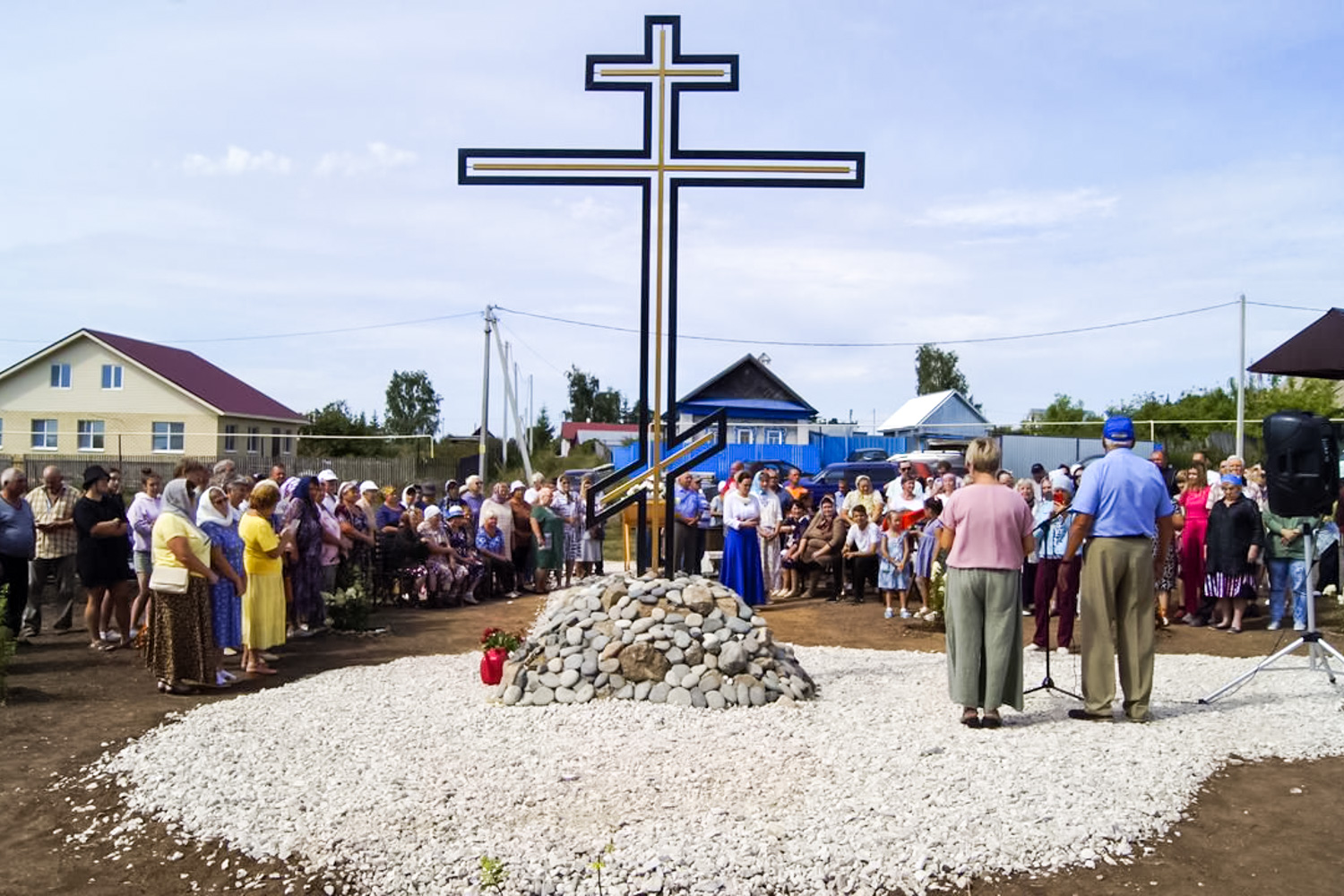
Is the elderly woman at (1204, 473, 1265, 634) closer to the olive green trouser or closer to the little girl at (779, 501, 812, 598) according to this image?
the little girl at (779, 501, 812, 598)

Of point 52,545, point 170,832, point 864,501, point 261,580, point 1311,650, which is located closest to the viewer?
point 170,832

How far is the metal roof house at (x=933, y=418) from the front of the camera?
1298 inches

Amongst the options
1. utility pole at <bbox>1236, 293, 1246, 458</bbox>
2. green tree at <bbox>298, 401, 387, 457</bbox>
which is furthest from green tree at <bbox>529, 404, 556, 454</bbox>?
utility pole at <bbox>1236, 293, 1246, 458</bbox>

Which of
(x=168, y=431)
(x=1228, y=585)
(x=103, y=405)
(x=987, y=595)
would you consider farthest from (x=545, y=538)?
(x=103, y=405)

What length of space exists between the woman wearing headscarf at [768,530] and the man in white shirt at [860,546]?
2.94 ft

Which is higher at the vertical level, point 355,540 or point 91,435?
point 91,435

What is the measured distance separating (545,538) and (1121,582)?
9.41 m

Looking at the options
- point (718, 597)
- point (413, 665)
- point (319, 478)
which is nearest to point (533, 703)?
point (718, 597)

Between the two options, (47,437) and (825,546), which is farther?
(47,437)

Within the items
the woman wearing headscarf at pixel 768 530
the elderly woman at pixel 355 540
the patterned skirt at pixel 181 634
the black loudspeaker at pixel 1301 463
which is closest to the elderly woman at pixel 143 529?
the patterned skirt at pixel 181 634

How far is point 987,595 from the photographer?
6637 mm

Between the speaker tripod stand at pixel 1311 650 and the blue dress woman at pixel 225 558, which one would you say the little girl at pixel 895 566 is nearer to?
the speaker tripod stand at pixel 1311 650

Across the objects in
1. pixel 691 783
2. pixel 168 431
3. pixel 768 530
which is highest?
pixel 168 431

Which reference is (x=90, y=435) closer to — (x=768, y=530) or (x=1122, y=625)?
(x=768, y=530)
